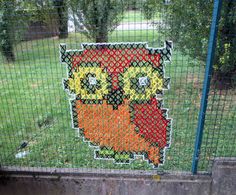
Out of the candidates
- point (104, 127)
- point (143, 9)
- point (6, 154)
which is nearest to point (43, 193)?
point (6, 154)

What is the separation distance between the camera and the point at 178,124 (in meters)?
4.12

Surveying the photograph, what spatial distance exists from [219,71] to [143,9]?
111cm

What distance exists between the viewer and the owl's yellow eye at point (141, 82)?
296cm

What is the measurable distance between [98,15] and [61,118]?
207 cm

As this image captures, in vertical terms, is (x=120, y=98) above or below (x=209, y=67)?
below

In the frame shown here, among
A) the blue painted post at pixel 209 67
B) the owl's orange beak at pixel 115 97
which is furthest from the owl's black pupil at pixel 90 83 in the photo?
the blue painted post at pixel 209 67

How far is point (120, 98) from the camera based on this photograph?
3.09 meters

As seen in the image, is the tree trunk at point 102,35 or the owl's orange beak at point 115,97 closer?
the tree trunk at point 102,35

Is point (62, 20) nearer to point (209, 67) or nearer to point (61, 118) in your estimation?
point (209, 67)

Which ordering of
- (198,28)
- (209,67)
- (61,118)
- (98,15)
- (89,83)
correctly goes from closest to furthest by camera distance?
(209,67) → (89,83) → (98,15) → (198,28) → (61,118)

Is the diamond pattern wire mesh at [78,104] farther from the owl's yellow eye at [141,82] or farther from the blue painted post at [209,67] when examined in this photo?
the blue painted post at [209,67]

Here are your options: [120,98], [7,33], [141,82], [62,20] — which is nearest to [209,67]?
[141,82]

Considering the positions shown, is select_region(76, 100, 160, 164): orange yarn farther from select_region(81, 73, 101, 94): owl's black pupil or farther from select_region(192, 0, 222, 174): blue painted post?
select_region(192, 0, 222, 174): blue painted post

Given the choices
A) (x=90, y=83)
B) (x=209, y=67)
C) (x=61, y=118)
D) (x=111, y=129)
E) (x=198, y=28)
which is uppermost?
(x=198, y=28)
